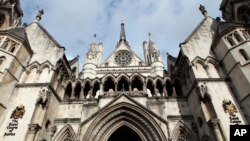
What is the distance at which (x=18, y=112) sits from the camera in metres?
13.5

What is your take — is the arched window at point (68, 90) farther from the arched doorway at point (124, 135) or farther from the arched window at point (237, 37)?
Result: the arched window at point (237, 37)

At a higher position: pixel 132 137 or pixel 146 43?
pixel 146 43

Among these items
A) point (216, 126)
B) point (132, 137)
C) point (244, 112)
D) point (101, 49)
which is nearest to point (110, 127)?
point (132, 137)

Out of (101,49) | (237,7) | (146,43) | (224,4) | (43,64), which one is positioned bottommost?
(43,64)

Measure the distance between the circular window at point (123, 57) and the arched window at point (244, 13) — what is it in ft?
54.4

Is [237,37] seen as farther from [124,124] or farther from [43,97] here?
[43,97]

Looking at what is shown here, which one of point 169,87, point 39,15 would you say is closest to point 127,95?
point 169,87

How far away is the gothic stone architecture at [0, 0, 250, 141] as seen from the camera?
13.3 meters

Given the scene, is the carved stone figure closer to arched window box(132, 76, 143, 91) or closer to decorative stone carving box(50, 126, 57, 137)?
arched window box(132, 76, 143, 91)

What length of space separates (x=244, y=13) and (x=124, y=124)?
602 inches

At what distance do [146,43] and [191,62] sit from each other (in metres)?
24.2

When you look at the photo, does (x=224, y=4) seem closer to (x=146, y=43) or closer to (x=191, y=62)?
(x=191, y=62)

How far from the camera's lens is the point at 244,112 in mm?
13023

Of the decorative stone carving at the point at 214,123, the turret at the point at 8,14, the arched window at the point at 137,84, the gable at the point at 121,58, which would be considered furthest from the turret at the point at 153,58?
the turret at the point at 8,14
